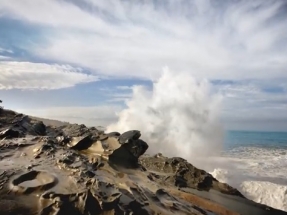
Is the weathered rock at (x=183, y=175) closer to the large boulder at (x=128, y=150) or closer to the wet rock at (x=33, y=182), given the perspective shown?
the large boulder at (x=128, y=150)

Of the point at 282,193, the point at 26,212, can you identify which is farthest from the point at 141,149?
the point at 282,193

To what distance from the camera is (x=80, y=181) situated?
365cm

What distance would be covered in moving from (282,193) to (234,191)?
324 cm

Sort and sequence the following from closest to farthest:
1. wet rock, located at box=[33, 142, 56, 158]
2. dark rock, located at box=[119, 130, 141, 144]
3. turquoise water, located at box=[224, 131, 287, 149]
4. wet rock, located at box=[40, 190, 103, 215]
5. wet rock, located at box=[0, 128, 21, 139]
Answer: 1. wet rock, located at box=[40, 190, 103, 215]
2. wet rock, located at box=[33, 142, 56, 158]
3. wet rock, located at box=[0, 128, 21, 139]
4. dark rock, located at box=[119, 130, 141, 144]
5. turquoise water, located at box=[224, 131, 287, 149]

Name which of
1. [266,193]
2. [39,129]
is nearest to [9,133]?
[39,129]

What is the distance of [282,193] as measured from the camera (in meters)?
10.0

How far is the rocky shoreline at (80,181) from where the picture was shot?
3.20m

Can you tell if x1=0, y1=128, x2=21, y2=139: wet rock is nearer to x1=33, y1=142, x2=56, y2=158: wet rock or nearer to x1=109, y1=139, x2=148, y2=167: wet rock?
x1=33, y1=142, x2=56, y2=158: wet rock

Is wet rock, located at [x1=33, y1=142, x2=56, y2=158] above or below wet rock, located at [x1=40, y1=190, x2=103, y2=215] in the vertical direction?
above

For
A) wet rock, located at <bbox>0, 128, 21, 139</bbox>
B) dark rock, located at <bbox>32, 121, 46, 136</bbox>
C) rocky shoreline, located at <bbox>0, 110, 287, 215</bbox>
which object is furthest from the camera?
dark rock, located at <bbox>32, 121, 46, 136</bbox>

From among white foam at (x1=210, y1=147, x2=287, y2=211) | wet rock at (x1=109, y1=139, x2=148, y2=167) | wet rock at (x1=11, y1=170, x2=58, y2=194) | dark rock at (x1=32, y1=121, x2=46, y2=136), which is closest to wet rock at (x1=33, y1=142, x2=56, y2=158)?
wet rock at (x1=11, y1=170, x2=58, y2=194)

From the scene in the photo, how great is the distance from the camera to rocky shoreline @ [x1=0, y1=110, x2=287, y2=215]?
320 centimetres

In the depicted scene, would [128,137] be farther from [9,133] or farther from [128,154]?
[9,133]

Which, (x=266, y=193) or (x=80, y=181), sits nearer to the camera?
(x=80, y=181)
